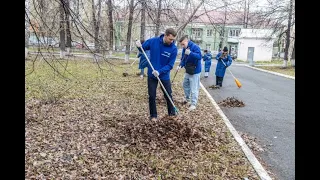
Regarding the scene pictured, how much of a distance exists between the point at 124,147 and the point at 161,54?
2000 mm

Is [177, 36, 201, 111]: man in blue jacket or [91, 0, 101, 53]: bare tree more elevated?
[91, 0, 101, 53]: bare tree

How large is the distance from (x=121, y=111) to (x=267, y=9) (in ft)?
71.8

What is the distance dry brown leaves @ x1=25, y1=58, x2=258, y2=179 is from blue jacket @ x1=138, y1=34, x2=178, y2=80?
0.95 meters

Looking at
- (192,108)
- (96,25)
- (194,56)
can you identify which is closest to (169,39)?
(96,25)

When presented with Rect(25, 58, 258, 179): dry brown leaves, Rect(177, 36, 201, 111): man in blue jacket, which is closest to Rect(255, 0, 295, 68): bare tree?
Rect(177, 36, 201, 111): man in blue jacket

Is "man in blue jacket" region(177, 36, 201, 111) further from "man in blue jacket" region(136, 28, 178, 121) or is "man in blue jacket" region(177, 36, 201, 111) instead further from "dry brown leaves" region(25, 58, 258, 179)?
"man in blue jacket" region(136, 28, 178, 121)

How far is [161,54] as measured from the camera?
578cm

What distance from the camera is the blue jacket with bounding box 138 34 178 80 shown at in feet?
18.6

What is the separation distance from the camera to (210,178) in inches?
146

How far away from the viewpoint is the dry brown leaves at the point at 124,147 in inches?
151

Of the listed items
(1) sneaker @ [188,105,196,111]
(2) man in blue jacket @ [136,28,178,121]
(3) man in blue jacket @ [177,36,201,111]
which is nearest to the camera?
(2) man in blue jacket @ [136,28,178,121]

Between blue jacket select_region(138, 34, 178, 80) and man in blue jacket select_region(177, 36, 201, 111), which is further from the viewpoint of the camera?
man in blue jacket select_region(177, 36, 201, 111)

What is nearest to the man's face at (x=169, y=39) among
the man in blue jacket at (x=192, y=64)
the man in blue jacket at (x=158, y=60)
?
the man in blue jacket at (x=158, y=60)
